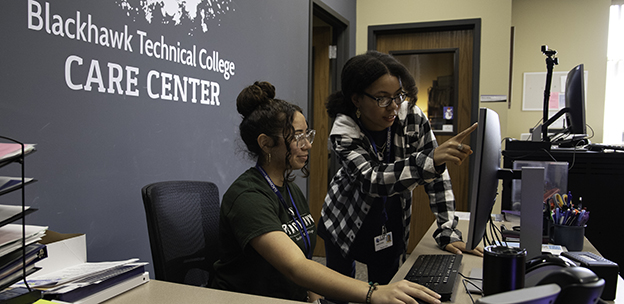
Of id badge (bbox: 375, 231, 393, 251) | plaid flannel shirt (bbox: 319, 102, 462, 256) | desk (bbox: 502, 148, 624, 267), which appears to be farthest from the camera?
desk (bbox: 502, 148, 624, 267)

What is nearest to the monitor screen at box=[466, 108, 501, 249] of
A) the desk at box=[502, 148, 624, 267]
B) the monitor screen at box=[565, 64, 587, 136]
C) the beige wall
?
the desk at box=[502, 148, 624, 267]

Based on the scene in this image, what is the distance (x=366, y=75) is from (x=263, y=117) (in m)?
0.48

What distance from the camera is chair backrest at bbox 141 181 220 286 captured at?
3.91 ft

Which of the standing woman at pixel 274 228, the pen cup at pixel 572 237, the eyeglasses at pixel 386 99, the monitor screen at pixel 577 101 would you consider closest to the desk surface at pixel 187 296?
the standing woman at pixel 274 228

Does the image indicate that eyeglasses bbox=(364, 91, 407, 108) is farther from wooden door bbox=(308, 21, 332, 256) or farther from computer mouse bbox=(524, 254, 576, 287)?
wooden door bbox=(308, 21, 332, 256)

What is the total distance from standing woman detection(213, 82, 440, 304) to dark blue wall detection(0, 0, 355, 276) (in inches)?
21.1

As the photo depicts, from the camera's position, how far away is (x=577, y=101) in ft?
6.63

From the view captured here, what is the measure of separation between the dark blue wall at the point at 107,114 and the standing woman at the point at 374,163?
2.22 feet

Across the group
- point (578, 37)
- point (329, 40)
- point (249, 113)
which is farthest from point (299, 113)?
point (578, 37)

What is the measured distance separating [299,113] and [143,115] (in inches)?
27.6

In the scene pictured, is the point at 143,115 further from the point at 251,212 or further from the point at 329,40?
the point at 329,40

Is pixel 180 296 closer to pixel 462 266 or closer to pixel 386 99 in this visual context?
pixel 462 266

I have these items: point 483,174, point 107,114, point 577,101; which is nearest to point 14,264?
point 107,114

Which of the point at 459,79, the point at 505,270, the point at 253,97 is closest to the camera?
the point at 505,270
